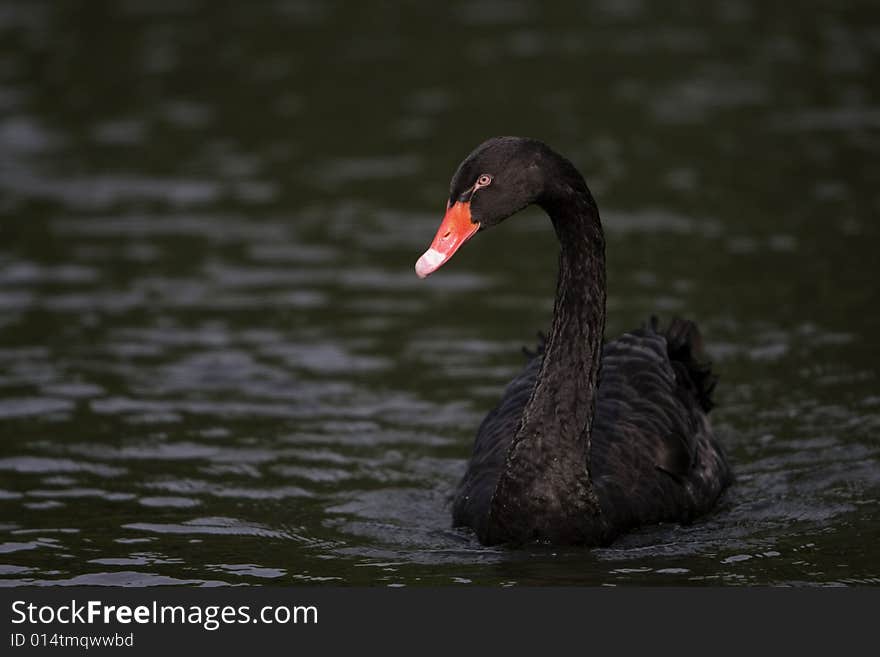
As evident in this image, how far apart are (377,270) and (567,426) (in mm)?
5274

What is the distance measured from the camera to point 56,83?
18.4m

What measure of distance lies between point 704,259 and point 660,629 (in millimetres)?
6183

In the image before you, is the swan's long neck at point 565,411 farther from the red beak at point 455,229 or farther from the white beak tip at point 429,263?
the white beak tip at point 429,263

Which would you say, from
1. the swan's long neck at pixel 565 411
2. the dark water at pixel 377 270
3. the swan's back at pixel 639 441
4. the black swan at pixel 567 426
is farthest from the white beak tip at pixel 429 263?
the dark water at pixel 377 270

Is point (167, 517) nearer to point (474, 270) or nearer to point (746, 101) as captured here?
point (474, 270)

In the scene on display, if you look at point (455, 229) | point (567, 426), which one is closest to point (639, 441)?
point (567, 426)

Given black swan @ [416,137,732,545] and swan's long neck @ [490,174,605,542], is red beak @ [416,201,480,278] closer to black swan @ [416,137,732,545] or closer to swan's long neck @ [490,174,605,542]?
black swan @ [416,137,732,545]

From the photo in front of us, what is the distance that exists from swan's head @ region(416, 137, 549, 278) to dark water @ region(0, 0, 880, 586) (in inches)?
60.7

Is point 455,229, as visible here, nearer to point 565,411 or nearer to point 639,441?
point 565,411

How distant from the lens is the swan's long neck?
8109 mm

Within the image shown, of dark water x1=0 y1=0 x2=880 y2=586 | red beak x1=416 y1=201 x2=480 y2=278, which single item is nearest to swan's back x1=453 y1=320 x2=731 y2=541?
dark water x1=0 y1=0 x2=880 y2=586

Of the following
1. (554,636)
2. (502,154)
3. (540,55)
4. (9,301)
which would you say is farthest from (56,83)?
(554,636)

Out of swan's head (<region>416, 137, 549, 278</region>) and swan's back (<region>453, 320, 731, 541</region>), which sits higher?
swan's head (<region>416, 137, 549, 278</region>)

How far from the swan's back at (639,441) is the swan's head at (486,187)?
1.12m
